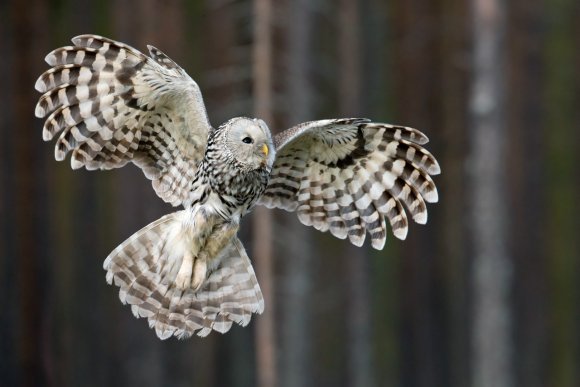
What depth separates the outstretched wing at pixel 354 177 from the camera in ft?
20.7

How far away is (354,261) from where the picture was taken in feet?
38.3

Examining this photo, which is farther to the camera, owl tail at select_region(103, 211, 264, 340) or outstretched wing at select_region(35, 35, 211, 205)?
owl tail at select_region(103, 211, 264, 340)

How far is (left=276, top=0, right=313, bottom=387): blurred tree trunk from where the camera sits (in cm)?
1079

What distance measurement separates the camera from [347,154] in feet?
21.3

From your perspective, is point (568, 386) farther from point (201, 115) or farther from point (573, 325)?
point (201, 115)

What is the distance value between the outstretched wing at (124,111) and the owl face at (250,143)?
24 centimetres

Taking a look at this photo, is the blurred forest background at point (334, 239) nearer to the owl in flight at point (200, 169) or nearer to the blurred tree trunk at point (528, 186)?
the blurred tree trunk at point (528, 186)

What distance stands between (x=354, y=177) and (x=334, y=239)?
17.0ft

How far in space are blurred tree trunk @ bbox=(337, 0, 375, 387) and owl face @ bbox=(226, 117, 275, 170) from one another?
216 inches

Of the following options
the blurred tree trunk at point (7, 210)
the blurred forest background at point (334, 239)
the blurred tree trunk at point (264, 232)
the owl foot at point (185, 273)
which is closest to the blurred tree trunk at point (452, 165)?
the blurred forest background at point (334, 239)

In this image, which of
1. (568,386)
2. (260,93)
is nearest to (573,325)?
(568,386)

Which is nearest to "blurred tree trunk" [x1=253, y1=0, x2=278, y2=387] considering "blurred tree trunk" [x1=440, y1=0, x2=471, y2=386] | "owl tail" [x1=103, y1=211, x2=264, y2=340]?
"blurred tree trunk" [x1=440, y1=0, x2=471, y2=386]

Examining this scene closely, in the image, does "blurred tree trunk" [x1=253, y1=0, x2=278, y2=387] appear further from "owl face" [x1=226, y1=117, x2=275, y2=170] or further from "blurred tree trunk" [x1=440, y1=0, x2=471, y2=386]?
"owl face" [x1=226, y1=117, x2=275, y2=170]

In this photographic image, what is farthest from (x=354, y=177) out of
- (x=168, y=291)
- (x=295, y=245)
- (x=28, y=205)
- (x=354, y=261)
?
(x=354, y=261)
